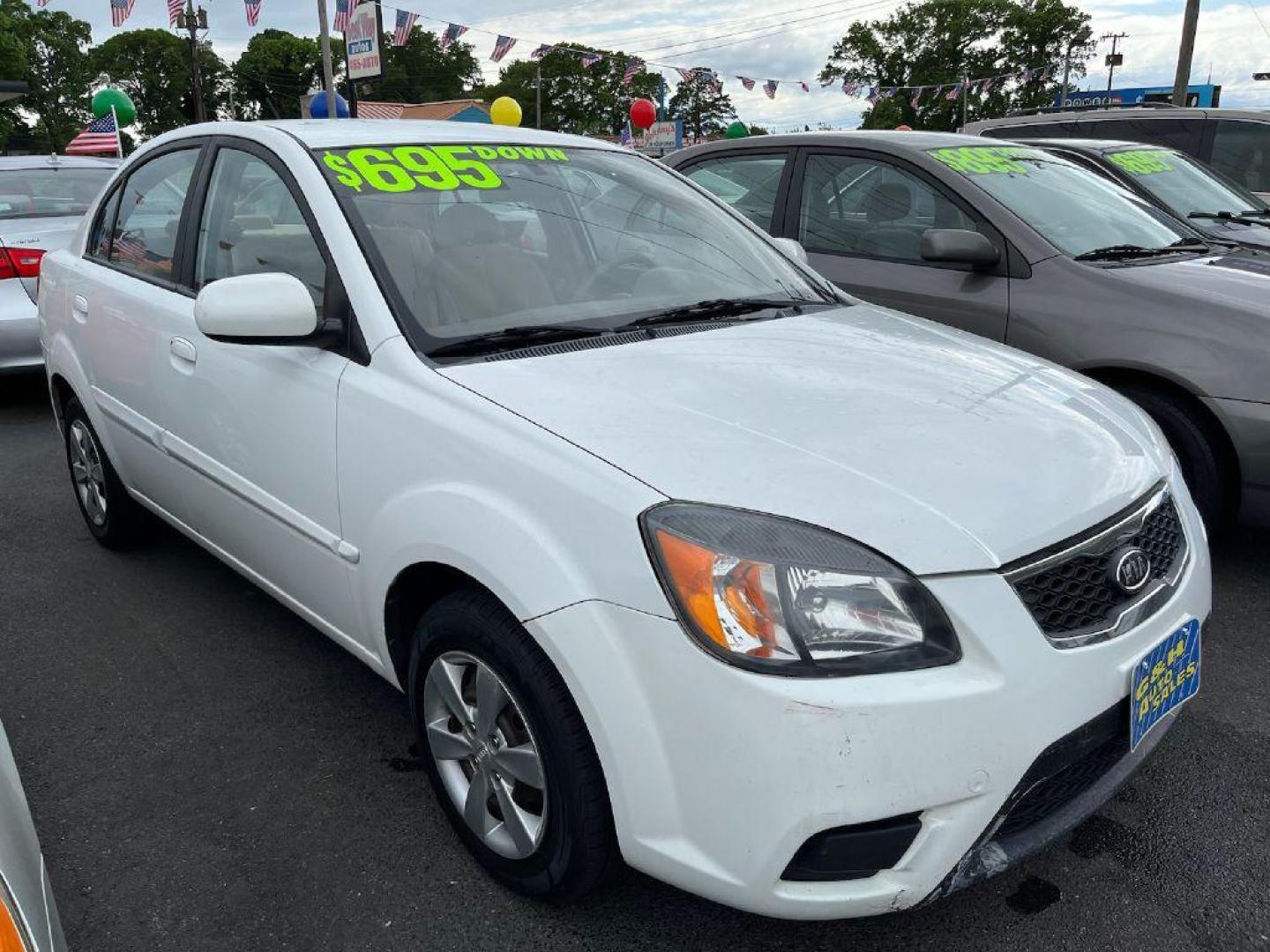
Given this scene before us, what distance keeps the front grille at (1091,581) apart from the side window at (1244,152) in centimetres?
768

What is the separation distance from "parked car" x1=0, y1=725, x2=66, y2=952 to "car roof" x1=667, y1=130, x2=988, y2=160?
4049mm

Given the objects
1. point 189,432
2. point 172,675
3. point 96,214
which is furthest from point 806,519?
point 96,214

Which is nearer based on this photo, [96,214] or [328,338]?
[328,338]

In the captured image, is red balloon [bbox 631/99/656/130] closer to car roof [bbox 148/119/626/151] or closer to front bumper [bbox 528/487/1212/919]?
car roof [bbox 148/119/626/151]

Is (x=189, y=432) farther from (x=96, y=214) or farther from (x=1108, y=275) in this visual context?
(x=1108, y=275)

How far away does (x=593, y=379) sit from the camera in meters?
2.10

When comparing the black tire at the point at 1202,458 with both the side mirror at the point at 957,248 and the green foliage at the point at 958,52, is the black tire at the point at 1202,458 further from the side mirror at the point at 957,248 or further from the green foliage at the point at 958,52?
the green foliage at the point at 958,52

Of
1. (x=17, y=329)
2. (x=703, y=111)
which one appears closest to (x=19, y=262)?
(x=17, y=329)

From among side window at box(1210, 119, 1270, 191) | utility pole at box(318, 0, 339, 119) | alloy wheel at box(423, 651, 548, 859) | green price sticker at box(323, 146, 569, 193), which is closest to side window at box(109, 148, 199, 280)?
green price sticker at box(323, 146, 569, 193)

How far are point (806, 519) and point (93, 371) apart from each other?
9.51 feet

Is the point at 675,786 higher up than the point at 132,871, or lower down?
higher up

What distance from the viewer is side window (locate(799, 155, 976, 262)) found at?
14.3 ft

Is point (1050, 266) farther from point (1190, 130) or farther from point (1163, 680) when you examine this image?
point (1190, 130)

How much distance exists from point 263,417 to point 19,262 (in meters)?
4.45
